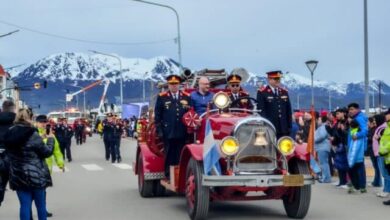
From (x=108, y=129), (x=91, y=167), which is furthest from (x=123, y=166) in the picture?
(x=108, y=129)

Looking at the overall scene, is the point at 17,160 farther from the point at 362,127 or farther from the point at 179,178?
the point at 362,127

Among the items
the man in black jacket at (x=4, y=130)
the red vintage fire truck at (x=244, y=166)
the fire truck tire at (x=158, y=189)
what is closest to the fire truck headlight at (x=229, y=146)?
the red vintage fire truck at (x=244, y=166)

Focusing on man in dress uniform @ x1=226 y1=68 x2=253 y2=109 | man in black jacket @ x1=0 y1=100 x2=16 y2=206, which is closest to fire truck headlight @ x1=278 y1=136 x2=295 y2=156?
man in dress uniform @ x1=226 y1=68 x2=253 y2=109

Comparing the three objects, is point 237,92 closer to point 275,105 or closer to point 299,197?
point 275,105

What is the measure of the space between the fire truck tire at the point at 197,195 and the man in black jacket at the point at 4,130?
273cm

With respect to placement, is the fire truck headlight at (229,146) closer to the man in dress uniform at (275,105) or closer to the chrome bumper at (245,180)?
the chrome bumper at (245,180)

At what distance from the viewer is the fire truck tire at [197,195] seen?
34.7 feet

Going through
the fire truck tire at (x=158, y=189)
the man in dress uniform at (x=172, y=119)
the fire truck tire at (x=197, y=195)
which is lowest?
the fire truck tire at (x=158, y=189)

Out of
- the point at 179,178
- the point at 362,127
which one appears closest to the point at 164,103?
the point at 179,178

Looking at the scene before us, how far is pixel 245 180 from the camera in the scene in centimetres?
1026

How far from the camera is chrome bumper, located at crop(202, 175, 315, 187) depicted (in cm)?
1020

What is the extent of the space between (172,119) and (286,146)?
8.73ft

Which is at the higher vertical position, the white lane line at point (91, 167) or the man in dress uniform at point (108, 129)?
the man in dress uniform at point (108, 129)

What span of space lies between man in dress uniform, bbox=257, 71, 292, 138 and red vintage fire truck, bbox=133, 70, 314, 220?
0.47 metres
